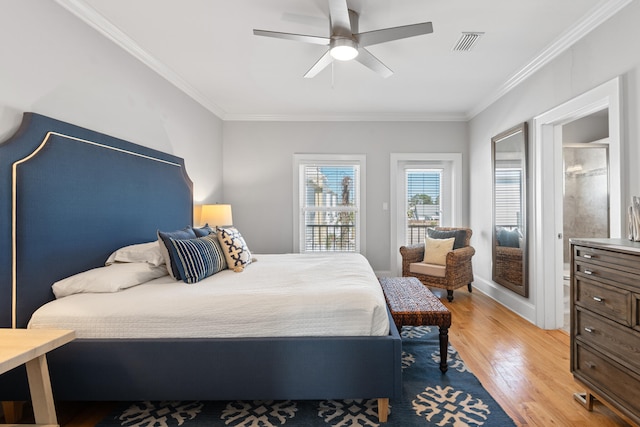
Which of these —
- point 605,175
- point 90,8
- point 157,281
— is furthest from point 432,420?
point 605,175

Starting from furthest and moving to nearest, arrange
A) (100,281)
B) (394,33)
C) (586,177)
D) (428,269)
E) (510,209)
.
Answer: (586,177), (428,269), (510,209), (394,33), (100,281)

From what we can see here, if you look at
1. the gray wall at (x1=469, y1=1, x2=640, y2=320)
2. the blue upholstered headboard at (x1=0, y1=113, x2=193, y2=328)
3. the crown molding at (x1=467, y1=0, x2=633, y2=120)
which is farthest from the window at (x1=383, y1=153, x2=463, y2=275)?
the blue upholstered headboard at (x1=0, y1=113, x2=193, y2=328)

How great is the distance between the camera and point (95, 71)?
240 centimetres

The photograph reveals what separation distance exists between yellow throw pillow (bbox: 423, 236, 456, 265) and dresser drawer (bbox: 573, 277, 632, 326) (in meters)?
2.20

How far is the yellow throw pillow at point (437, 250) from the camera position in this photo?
4160 mm

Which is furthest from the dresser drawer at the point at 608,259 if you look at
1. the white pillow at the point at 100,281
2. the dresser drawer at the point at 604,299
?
the white pillow at the point at 100,281

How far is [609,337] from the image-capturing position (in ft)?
5.46

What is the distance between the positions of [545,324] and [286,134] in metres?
3.98

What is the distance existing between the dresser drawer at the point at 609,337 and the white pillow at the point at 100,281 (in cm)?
279

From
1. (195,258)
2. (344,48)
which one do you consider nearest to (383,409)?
(195,258)

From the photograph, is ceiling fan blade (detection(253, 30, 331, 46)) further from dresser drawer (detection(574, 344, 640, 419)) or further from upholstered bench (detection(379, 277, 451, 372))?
dresser drawer (detection(574, 344, 640, 419))

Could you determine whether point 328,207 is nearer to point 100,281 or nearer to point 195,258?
point 195,258

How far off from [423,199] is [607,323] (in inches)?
135

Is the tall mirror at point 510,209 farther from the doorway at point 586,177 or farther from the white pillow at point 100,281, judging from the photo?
the white pillow at point 100,281
